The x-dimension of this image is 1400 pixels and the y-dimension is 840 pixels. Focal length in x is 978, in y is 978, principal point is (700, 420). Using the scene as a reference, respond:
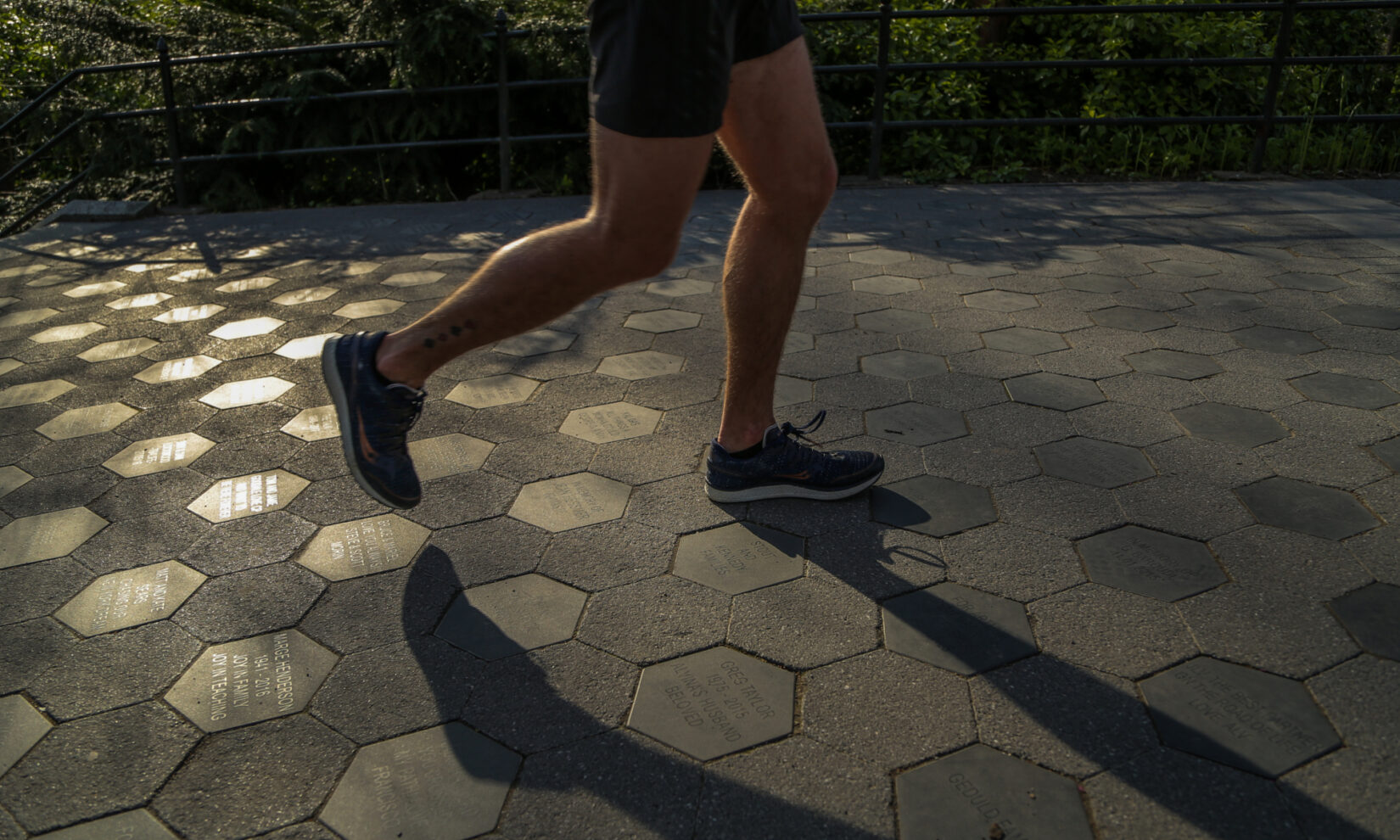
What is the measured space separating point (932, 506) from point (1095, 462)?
47 cm

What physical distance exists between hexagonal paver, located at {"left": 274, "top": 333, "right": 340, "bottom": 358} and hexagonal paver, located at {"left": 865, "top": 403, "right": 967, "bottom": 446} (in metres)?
1.83

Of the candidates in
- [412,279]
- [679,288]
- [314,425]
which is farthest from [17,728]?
[412,279]

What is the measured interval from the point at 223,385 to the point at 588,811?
2224mm

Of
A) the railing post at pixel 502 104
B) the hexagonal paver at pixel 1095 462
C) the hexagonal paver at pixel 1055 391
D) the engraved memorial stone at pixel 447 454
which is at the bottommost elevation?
the engraved memorial stone at pixel 447 454

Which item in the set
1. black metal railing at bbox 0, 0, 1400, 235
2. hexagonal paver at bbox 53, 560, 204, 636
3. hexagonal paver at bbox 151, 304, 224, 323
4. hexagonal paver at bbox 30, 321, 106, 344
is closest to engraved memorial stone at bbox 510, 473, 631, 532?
hexagonal paver at bbox 53, 560, 204, 636

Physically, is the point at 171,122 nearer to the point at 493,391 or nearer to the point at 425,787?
the point at 493,391

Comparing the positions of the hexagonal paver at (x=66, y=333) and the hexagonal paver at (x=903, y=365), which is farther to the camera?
the hexagonal paver at (x=66, y=333)

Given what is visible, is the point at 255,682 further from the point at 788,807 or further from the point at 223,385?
the point at 223,385

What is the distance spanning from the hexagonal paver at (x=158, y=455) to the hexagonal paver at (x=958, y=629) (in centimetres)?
183

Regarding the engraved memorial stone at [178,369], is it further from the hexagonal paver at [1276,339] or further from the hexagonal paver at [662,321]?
the hexagonal paver at [1276,339]

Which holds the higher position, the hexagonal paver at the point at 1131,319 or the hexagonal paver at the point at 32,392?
the hexagonal paver at the point at 1131,319

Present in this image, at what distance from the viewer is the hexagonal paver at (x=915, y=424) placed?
2.48 meters

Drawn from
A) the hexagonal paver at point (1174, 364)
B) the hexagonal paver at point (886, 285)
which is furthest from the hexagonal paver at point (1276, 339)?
the hexagonal paver at point (886, 285)

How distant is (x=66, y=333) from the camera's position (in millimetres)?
3693
